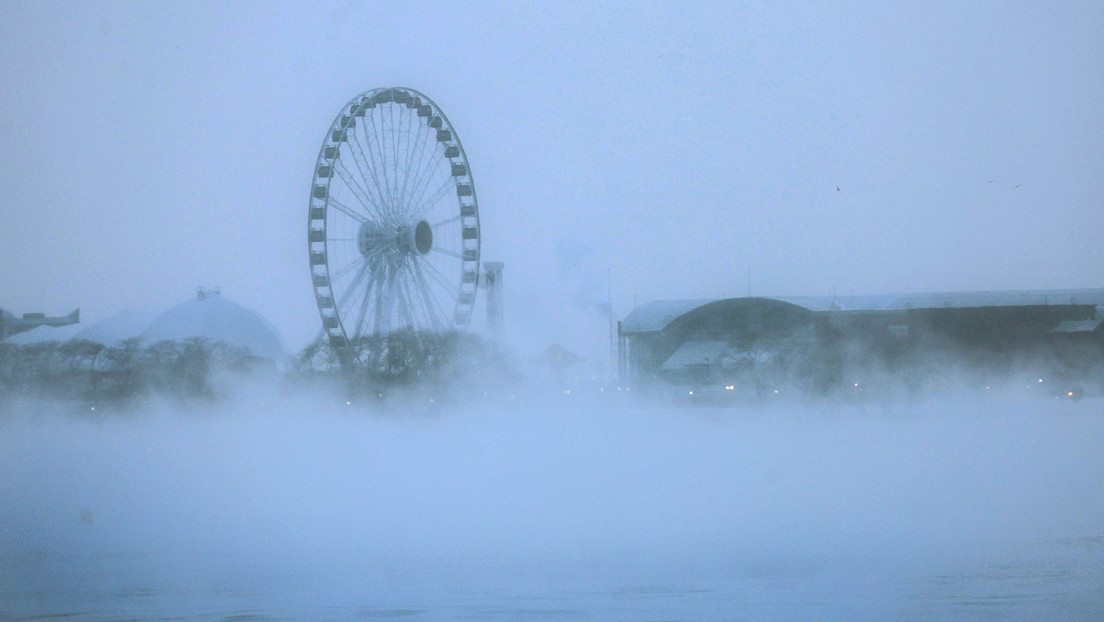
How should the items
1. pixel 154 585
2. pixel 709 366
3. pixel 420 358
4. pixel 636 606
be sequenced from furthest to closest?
pixel 709 366 < pixel 420 358 < pixel 154 585 < pixel 636 606

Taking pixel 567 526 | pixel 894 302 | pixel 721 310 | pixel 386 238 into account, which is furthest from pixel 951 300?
pixel 567 526

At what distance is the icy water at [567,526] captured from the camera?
42.7 feet

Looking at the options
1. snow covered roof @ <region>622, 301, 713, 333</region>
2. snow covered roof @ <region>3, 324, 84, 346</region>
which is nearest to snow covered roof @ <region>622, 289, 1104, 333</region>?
snow covered roof @ <region>622, 301, 713, 333</region>

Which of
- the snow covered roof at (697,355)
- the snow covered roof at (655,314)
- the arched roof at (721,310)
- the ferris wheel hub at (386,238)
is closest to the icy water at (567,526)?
the ferris wheel hub at (386,238)

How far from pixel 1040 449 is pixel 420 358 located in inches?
811

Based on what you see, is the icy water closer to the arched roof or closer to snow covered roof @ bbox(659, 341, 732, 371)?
snow covered roof @ bbox(659, 341, 732, 371)

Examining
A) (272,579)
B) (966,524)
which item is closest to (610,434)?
(966,524)

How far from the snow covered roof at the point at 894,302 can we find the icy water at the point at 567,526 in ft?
93.9

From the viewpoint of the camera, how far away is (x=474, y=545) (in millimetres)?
16594

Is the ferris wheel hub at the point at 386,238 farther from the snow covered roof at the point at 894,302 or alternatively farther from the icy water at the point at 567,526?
the snow covered roof at the point at 894,302

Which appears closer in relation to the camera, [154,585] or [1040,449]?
[154,585]

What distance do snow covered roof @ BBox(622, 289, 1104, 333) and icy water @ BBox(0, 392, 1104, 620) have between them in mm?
28608

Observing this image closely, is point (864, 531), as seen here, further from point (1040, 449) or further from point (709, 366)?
point (709, 366)

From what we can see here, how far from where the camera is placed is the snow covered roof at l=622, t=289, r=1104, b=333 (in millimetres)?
61594
